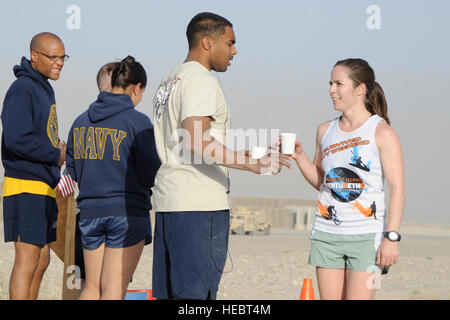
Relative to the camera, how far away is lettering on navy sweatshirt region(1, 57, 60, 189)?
505 cm

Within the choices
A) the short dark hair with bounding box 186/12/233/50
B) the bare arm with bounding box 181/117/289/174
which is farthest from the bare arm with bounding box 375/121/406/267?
the short dark hair with bounding box 186/12/233/50

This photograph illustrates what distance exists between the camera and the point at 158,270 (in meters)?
4.14

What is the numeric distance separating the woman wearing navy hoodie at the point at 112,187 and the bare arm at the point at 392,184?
1.56 metres

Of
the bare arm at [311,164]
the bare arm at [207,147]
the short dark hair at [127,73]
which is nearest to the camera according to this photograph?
the bare arm at [207,147]

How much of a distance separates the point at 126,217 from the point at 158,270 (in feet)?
2.03

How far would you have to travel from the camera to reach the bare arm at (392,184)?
3957 millimetres

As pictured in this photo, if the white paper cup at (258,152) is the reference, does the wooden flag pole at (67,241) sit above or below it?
below

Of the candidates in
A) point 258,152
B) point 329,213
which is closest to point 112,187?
point 258,152

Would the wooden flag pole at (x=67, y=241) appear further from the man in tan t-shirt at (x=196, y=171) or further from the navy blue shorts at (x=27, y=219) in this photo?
the man in tan t-shirt at (x=196, y=171)

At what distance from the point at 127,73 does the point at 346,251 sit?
203 centimetres

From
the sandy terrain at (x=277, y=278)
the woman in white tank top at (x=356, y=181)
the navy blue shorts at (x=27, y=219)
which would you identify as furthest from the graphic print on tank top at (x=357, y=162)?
the sandy terrain at (x=277, y=278)

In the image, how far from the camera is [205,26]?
418 centimetres

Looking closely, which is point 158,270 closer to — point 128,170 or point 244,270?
point 128,170
